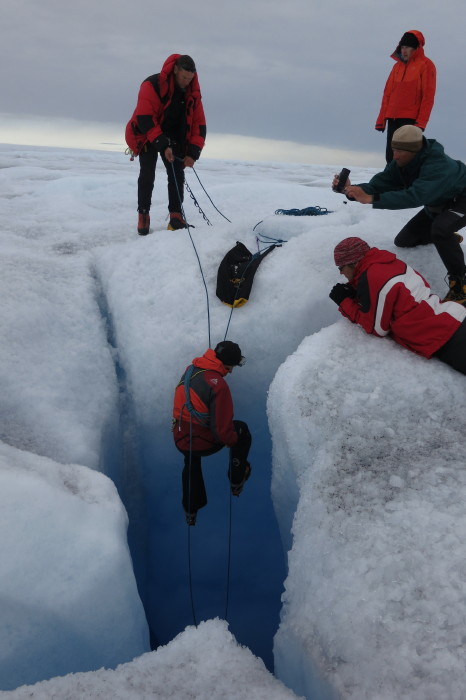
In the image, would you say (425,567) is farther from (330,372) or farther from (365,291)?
(365,291)

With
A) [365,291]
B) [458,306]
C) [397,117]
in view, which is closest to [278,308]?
[365,291]

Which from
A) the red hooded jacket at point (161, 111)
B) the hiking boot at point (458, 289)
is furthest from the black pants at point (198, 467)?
the red hooded jacket at point (161, 111)

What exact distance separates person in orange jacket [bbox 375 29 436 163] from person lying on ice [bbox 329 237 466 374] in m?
2.35

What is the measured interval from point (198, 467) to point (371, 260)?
1.74 m

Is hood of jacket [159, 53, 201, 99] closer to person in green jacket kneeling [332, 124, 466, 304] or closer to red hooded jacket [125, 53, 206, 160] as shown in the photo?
red hooded jacket [125, 53, 206, 160]

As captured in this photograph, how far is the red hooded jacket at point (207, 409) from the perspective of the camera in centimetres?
281

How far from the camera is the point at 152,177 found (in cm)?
445

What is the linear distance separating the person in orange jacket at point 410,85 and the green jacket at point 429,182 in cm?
153

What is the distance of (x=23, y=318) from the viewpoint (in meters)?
3.26

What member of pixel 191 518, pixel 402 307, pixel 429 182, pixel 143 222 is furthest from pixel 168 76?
pixel 191 518

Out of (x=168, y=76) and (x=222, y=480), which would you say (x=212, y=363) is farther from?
(x=168, y=76)

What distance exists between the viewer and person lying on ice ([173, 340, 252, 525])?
282cm

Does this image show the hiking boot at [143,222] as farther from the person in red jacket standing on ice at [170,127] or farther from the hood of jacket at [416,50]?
the hood of jacket at [416,50]

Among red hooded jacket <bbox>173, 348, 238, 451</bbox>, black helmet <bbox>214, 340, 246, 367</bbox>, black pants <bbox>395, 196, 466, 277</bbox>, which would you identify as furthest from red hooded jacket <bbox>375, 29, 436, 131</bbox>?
red hooded jacket <bbox>173, 348, 238, 451</bbox>
